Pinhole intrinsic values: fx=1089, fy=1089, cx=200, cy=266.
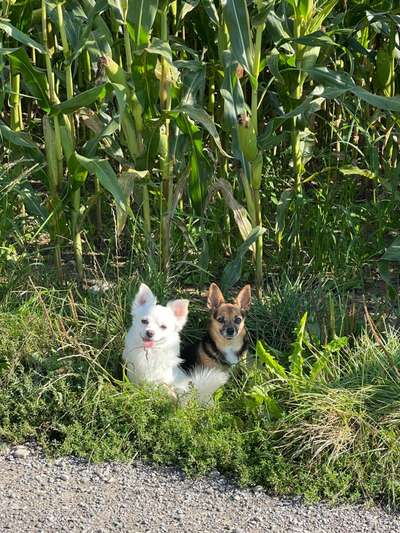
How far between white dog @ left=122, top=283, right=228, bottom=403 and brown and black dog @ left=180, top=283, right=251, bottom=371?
18cm

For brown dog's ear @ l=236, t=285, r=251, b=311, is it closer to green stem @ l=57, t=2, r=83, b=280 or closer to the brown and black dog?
the brown and black dog

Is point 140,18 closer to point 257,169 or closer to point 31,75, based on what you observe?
point 31,75

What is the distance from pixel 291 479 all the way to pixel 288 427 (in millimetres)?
274

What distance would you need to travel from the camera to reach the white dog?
5438mm

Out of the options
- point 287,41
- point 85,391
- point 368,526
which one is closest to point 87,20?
point 287,41

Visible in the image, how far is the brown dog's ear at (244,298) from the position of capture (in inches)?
228

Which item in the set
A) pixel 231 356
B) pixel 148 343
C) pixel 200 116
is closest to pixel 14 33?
pixel 200 116

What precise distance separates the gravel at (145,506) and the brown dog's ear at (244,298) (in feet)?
3.67

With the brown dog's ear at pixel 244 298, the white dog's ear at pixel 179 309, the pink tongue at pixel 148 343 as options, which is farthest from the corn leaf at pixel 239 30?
the pink tongue at pixel 148 343

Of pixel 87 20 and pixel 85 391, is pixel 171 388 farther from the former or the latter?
pixel 87 20

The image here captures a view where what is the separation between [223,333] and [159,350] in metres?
0.37

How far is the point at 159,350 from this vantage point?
5496 millimetres

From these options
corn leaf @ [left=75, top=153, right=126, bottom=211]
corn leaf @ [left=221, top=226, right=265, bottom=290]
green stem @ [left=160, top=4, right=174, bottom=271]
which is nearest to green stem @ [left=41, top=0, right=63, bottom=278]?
corn leaf @ [left=75, top=153, right=126, bottom=211]

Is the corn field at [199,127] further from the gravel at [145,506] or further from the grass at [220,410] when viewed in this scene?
the gravel at [145,506]
